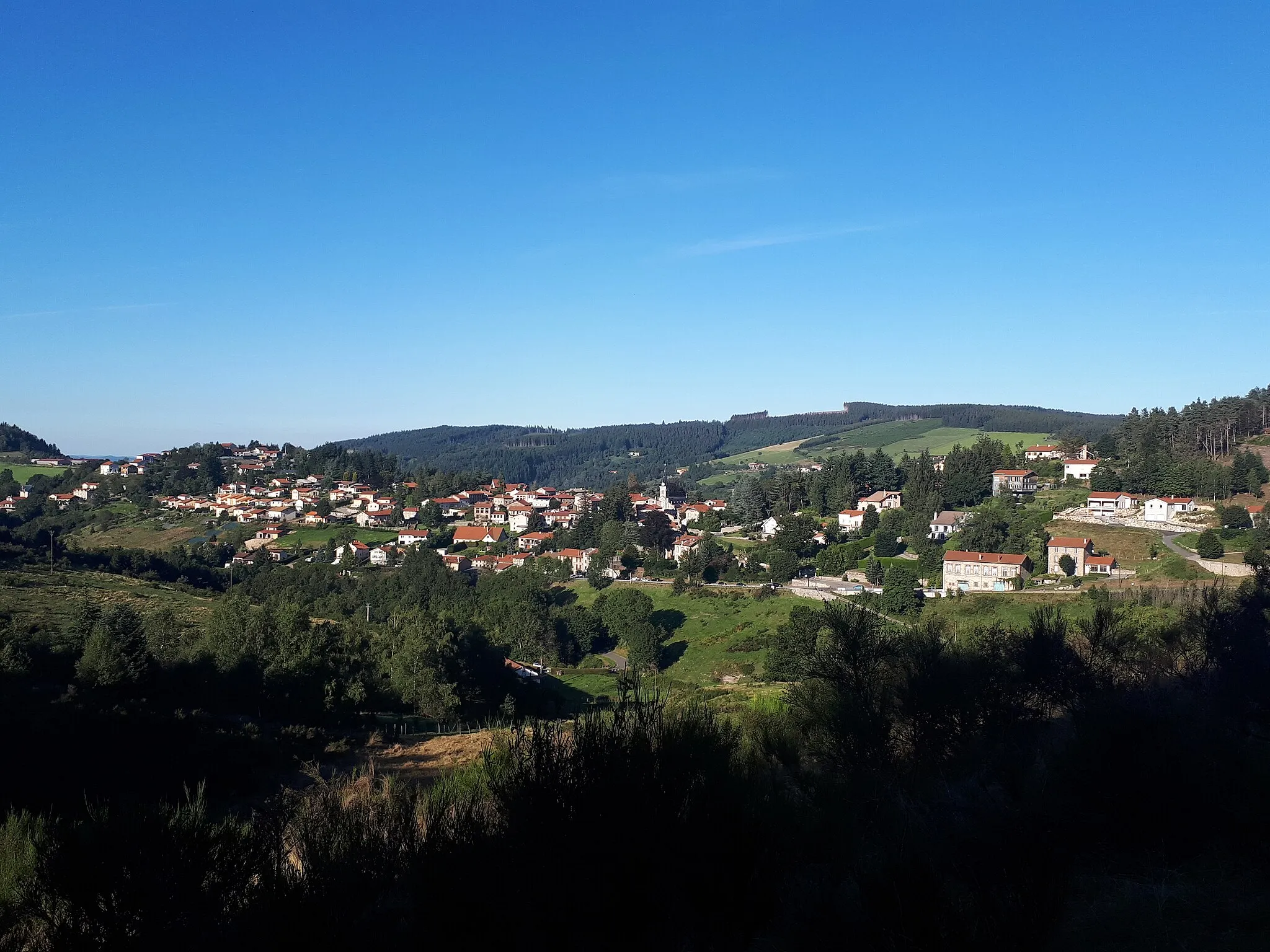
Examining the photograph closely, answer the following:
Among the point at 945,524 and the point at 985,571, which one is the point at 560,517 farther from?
the point at 985,571

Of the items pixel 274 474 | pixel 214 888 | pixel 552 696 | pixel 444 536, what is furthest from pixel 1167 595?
pixel 274 474

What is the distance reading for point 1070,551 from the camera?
42.8 meters

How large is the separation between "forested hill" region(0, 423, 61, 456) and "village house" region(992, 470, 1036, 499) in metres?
112

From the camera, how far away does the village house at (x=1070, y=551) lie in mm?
42188

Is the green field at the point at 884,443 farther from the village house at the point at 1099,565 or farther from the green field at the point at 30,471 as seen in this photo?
the green field at the point at 30,471

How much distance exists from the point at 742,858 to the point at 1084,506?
53779 millimetres

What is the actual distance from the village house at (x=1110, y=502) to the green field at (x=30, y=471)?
92.8m

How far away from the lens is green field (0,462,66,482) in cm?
9038

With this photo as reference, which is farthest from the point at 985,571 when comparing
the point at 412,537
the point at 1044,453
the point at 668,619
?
the point at 412,537

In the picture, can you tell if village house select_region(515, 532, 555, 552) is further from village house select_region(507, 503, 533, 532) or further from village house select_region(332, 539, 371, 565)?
village house select_region(332, 539, 371, 565)

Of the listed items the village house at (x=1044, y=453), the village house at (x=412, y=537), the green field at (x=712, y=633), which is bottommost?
the green field at (x=712, y=633)

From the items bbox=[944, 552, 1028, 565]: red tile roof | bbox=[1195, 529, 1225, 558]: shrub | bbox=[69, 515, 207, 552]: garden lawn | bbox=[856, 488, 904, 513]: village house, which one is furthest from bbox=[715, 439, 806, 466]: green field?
bbox=[1195, 529, 1225, 558]: shrub

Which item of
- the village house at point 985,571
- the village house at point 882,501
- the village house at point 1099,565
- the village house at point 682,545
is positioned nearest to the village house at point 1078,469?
the village house at point 882,501

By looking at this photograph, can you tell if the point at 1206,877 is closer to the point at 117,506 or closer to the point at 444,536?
the point at 444,536
